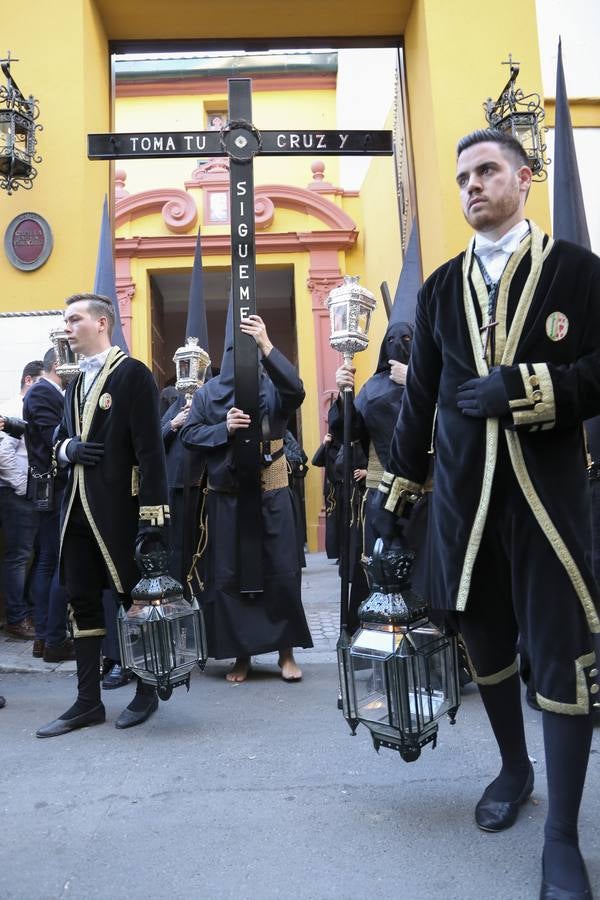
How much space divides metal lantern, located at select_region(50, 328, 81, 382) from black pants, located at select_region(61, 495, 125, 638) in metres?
1.15

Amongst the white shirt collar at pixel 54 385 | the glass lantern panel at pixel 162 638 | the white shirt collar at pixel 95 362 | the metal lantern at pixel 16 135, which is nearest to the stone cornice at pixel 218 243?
the metal lantern at pixel 16 135

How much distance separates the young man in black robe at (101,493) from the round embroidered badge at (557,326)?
5.88 ft

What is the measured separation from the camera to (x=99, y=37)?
5.24m

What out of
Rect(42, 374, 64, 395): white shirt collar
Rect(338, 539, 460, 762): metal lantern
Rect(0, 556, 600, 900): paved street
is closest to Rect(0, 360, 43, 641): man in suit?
Rect(42, 374, 64, 395): white shirt collar

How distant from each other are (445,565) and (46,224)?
3.93 m

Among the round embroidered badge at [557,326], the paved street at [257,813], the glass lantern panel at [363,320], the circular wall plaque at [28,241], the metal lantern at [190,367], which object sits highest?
the circular wall plaque at [28,241]

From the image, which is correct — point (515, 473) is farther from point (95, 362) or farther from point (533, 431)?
point (95, 362)

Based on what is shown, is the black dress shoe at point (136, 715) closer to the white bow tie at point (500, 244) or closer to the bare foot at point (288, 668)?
the bare foot at point (288, 668)

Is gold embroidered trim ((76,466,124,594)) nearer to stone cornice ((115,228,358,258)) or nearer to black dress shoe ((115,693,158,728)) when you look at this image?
black dress shoe ((115,693,158,728))

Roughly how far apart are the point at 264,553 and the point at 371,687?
6.25 feet

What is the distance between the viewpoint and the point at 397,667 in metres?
1.88

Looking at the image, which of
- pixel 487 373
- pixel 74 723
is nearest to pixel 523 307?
pixel 487 373

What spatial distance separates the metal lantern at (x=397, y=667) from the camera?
1.88 m

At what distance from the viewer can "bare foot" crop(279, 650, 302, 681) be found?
12.4 ft
